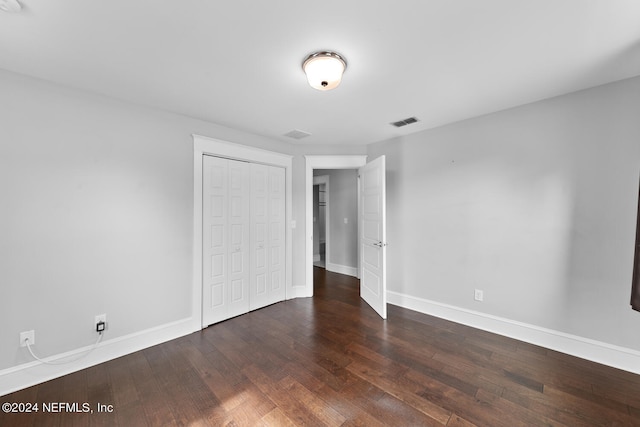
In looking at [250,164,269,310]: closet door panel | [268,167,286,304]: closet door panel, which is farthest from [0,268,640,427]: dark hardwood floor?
[268,167,286,304]: closet door panel

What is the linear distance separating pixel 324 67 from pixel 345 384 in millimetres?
2415

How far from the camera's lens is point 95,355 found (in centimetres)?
224

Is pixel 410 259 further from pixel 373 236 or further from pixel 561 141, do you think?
pixel 561 141

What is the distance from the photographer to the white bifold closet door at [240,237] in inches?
120

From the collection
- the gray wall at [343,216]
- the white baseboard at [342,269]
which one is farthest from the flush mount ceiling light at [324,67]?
the white baseboard at [342,269]

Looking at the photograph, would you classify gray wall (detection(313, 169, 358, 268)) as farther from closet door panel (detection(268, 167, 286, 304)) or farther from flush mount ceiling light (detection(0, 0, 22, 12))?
flush mount ceiling light (detection(0, 0, 22, 12))

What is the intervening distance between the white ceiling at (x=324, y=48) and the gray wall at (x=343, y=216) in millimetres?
2684

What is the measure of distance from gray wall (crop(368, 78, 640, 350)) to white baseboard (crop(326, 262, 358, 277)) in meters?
1.73

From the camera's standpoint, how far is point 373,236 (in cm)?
359

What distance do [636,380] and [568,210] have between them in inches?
56.4

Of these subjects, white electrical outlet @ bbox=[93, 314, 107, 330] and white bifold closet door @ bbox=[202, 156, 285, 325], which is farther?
white bifold closet door @ bbox=[202, 156, 285, 325]

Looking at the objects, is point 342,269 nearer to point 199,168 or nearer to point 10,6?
point 199,168

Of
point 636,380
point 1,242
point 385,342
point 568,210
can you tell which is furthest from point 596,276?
point 1,242

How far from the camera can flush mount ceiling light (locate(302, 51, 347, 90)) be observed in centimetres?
174
